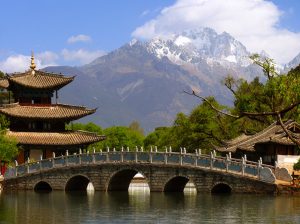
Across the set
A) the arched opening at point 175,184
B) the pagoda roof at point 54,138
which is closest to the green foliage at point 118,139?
the pagoda roof at point 54,138

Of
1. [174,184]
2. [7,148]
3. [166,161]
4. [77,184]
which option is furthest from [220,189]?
[7,148]

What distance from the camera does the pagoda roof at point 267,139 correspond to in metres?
43.3

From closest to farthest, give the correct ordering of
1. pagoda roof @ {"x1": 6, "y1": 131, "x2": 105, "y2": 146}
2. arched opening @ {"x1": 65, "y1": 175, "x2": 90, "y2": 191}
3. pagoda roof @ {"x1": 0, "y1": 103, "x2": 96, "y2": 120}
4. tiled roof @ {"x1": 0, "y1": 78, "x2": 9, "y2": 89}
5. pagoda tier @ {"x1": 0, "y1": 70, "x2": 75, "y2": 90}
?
arched opening @ {"x1": 65, "y1": 175, "x2": 90, "y2": 191}, pagoda roof @ {"x1": 6, "y1": 131, "x2": 105, "y2": 146}, pagoda roof @ {"x1": 0, "y1": 103, "x2": 96, "y2": 120}, pagoda tier @ {"x1": 0, "y1": 70, "x2": 75, "y2": 90}, tiled roof @ {"x1": 0, "y1": 78, "x2": 9, "y2": 89}

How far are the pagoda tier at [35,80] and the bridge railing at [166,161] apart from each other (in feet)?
37.8

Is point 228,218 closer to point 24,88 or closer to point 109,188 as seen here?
point 109,188

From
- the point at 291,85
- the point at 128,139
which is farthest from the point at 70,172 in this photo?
the point at 128,139

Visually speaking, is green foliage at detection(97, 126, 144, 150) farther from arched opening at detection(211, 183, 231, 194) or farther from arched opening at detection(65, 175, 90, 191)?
arched opening at detection(211, 183, 231, 194)

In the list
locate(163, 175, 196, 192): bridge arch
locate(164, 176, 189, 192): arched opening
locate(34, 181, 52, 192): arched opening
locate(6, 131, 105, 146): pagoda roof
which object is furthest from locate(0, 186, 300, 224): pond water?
locate(6, 131, 105, 146): pagoda roof

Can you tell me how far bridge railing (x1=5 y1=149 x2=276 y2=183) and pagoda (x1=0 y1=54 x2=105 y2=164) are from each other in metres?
6.70

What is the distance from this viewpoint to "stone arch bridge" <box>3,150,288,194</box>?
131ft

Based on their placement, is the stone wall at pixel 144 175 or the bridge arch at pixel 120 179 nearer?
the stone wall at pixel 144 175

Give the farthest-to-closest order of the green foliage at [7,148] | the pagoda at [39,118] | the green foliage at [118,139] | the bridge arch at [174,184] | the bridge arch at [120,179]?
the green foliage at [118,139]
the pagoda at [39,118]
the green foliage at [7,148]
the bridge arch at [120,179]
the bridge arch at [174,184]

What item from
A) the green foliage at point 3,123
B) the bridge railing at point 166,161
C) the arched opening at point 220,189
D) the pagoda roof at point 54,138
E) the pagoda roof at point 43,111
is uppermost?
the pagoda roof at point 43,111

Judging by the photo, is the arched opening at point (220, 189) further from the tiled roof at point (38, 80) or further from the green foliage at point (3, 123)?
the tiled roof at point (38, 80)
